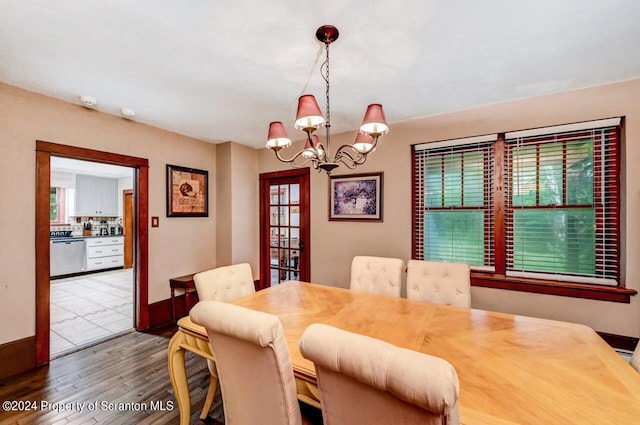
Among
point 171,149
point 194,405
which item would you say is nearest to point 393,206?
point 194,405

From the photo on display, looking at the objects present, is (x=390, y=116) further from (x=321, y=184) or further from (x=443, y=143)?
(x=321, y=184)

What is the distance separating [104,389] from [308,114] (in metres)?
2.59

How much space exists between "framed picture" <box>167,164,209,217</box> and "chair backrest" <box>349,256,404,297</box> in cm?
250

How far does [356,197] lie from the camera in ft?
11.5

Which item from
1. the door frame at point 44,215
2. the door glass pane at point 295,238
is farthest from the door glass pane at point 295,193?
the door frame at point 44,215

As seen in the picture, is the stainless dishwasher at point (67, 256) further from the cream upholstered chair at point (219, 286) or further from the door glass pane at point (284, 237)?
the cream upholstered chair at point (219, 286)

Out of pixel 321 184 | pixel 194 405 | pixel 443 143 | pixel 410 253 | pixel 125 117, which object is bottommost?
pixel 194 405

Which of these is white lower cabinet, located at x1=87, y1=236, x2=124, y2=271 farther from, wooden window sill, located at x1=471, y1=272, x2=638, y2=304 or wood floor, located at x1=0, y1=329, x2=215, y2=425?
wooden window sill, located at x1=471, y1=272, x2=638, y2=304

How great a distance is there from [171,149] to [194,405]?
291cm

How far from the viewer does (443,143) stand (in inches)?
117

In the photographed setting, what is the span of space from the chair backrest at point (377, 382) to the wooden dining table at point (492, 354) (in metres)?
0.26

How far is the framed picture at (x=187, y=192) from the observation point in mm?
3543

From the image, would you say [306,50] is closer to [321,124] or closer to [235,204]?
[321,124]

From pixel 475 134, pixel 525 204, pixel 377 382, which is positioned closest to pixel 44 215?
pixel 377 382
